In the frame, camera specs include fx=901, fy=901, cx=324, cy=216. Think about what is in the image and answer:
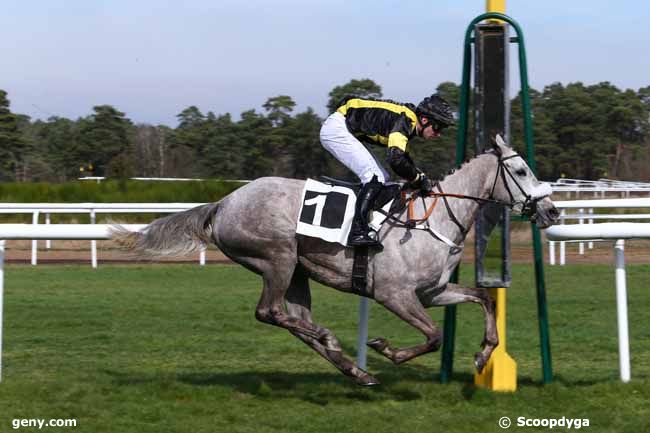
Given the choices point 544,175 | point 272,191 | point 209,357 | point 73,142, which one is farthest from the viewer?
point 544,175

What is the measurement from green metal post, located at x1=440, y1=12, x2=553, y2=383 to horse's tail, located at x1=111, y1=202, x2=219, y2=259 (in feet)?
5.02

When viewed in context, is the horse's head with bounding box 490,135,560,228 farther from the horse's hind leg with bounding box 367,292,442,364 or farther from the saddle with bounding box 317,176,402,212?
the horse's hind leg with bounding box 367,292,442,364

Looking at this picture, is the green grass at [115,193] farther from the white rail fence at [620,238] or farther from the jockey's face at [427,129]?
the white rail fence at [620,238]

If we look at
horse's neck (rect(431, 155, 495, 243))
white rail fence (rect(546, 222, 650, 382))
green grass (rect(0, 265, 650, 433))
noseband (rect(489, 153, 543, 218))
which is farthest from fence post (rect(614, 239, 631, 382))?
horse's neck (rect(431, 155, 495, 243))

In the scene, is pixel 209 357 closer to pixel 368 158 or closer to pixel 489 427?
pixel 368 158

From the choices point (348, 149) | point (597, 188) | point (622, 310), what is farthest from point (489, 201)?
point (597, 188)

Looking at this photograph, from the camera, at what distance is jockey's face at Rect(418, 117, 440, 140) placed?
16.9 feet

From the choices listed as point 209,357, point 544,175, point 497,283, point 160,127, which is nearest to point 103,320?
point 209,357

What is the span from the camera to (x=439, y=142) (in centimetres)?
1867

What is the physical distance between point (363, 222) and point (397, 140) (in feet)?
1.62

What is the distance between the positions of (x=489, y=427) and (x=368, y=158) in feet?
5.64

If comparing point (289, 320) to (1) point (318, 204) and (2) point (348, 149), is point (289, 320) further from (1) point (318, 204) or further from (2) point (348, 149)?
(2) point (348, 149)

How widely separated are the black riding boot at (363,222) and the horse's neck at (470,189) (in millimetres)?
427

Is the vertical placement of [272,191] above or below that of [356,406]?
above
